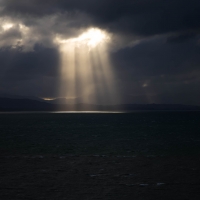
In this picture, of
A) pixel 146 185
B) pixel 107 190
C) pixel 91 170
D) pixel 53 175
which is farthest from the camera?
pixel 91 170

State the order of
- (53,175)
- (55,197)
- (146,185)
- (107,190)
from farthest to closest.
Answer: (53,175) < (146,185) < (107,190) < (55,197)

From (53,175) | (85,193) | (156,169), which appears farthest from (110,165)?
(85,193)

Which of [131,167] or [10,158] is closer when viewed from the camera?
[131,167]

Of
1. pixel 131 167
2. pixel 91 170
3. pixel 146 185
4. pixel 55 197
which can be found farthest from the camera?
pixel 131 167

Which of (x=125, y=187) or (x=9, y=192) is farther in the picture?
(x=125, y=187)

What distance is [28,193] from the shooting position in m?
15.7

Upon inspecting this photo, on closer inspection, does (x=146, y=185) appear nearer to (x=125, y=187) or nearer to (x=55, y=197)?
(x=125, y=187)

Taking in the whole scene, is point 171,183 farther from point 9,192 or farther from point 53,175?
point 9,192

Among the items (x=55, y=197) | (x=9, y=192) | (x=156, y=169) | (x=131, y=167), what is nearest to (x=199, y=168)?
(x=156, y=169)

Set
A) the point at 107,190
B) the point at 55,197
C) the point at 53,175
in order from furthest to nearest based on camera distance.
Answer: the point at 53,175 → the point at 107,190 → the point at 55,197

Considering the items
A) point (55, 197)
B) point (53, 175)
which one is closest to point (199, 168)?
point (53, 175)

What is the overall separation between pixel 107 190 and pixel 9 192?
5.25 meters

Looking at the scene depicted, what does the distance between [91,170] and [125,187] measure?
5886mm

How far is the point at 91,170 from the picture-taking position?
2272cm
